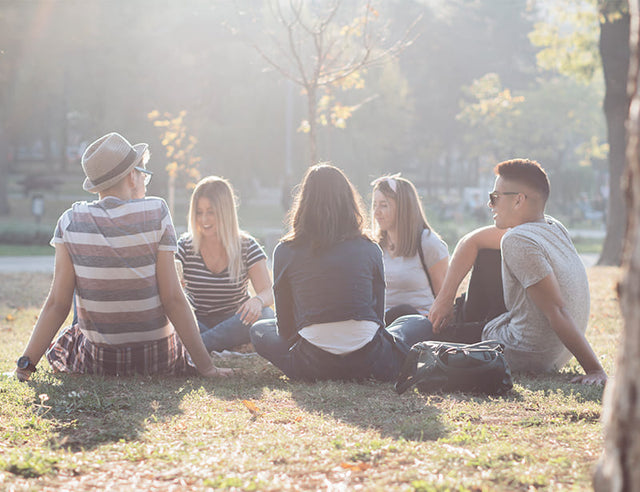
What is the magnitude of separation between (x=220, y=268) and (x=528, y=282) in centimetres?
252

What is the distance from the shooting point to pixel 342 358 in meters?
4.69

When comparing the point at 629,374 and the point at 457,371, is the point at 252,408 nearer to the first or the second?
the point at 457,371

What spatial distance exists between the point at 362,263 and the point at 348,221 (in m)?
0.26

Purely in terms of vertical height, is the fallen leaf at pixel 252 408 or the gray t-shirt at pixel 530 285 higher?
the gray t-shirt at pixel 530 285

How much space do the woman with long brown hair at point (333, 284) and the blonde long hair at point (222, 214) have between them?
1.25 metres

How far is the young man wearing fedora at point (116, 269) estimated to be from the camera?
179 inches

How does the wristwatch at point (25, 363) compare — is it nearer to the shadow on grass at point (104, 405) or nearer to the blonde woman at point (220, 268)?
the shadow on grass at point (104, 405)

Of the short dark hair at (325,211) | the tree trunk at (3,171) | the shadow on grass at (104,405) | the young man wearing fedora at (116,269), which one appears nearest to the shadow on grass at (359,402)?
the shadow on grass at (104,405)

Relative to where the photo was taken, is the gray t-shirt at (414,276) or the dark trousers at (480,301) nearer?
the dark trousers at (480,301)

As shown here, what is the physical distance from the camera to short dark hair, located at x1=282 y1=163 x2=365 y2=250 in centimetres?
461

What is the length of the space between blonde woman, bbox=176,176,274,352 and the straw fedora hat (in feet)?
4.22

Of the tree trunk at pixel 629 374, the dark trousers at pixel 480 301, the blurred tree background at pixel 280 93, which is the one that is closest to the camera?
the tree trunk at pixel 629 374

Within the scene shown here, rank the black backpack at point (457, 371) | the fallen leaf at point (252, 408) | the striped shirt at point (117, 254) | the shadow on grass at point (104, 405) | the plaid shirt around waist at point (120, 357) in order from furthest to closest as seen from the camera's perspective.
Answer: the plaid shirt around waist at point (120, 357) < the striped shirt at point (117, 254) < the black backpack at point (457, 371) < the fallen leaf at point (252, 408) < the shadow on grass at point (104, 405)

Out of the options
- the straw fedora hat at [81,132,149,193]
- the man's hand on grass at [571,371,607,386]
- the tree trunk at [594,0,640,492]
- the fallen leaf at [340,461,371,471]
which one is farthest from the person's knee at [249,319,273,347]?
the tree trunk at [594,0,640,492]
